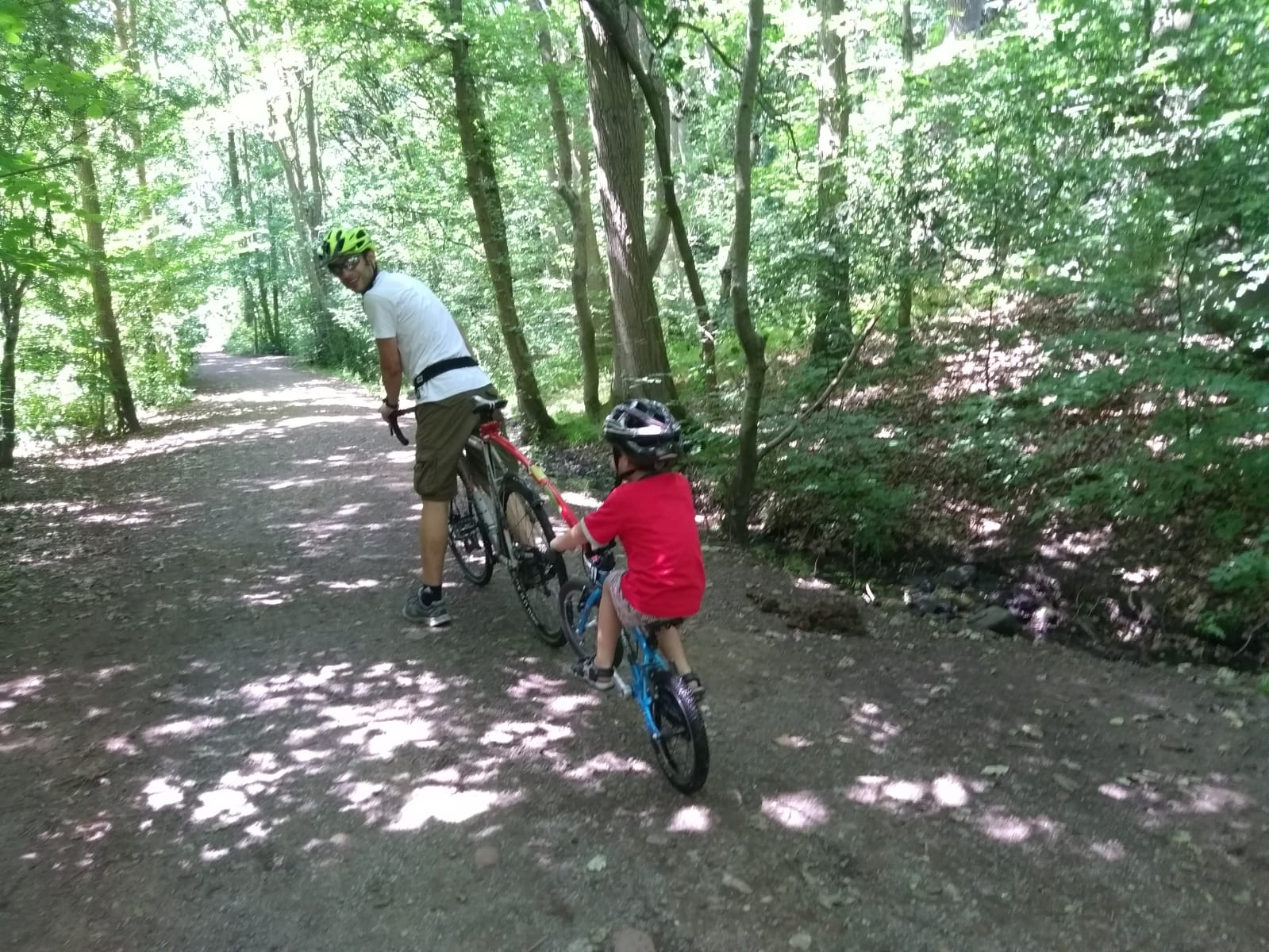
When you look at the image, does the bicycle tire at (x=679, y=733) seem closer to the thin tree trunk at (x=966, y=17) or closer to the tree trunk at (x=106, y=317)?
the thin tree trunk at (x=966, y=17)

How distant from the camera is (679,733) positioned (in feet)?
12.0

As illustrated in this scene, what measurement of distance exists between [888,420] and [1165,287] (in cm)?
258

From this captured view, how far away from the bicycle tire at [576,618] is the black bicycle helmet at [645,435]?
1088 millimetres

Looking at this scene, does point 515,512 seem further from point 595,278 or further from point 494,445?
point 595,278

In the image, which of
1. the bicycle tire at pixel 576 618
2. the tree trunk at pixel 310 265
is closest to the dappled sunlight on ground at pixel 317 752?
the bicycle tire at pixel 576 618

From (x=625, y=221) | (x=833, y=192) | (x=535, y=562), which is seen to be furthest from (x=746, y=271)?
(x=833, y=192)

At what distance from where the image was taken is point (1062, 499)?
734 centimetres

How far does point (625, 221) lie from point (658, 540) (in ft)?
21.2

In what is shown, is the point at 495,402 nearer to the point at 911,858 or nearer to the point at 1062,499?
the point at 911,858

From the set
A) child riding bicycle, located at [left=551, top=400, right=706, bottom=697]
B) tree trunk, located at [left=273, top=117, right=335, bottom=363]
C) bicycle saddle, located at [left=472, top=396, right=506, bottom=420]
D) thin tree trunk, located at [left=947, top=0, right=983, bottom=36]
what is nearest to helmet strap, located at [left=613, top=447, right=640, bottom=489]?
child riding bicycle, located at [left=551, top=400, right=706, bottom=697]

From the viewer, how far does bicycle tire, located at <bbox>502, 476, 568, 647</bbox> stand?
16.1 feet

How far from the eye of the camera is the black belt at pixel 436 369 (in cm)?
497

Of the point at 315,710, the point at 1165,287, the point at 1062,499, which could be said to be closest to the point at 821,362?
the point at 1062,499

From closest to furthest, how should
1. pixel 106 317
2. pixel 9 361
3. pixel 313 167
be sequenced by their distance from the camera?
pixel 9 361 < pixel 106 317 < pixel 313 167
